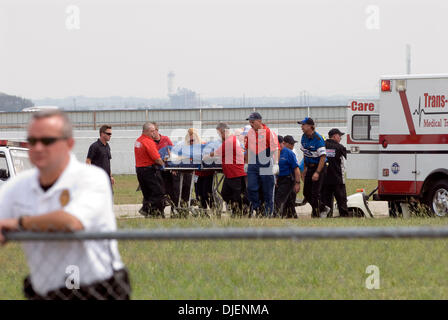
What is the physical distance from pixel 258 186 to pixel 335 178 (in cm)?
192

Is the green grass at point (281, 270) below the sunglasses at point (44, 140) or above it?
below

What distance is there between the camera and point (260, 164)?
1413cm

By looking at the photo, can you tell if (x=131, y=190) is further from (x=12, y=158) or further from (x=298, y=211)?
(x=12, y=158)

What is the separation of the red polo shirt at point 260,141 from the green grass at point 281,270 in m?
4.96

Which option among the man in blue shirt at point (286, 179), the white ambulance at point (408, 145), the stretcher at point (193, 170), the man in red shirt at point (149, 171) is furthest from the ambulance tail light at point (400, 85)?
the man in red shirt at point (149, 171)

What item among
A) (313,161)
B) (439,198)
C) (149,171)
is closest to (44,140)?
(313,161)

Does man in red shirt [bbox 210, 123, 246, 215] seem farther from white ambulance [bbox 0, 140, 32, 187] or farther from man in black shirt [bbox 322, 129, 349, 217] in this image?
white ambulance [bbox 0, 140, 32, 187]

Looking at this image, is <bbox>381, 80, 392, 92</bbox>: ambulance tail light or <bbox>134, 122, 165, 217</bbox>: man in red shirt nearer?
<bbox>134, 122, 165, 217</bbox>: man in red shirt

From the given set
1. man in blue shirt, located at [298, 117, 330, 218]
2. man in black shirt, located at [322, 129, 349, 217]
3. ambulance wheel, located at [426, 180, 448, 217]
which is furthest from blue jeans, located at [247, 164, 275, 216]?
ambulance wheel, located at [426, 180, 448, 217]

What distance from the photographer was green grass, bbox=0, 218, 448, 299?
752 centimetres

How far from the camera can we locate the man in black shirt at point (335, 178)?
15.5 metres

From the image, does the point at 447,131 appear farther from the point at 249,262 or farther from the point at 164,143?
the point at 249,262

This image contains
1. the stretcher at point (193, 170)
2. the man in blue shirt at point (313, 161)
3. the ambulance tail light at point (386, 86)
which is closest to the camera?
the stretcher at point (193, 170)

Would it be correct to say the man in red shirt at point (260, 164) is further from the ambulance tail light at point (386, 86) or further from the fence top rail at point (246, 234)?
the fence top rail at point (246, 234)
